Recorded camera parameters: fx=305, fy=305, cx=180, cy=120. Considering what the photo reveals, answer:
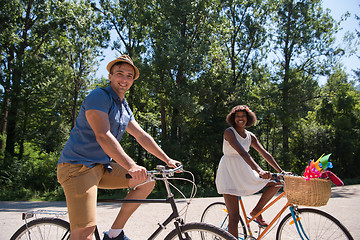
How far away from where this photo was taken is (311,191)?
2744mm

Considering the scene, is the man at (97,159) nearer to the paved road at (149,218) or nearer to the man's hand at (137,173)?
the man's hand at (137,173)

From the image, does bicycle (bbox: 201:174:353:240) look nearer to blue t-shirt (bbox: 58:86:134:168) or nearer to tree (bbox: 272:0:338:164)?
blue t-shirt (bbox: 58:86:134:168)

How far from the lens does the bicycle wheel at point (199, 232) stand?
2.21 metres

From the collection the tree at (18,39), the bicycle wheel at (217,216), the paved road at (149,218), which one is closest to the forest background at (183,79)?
the tree at (18,39)

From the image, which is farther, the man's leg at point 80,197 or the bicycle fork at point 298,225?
the bicycle fork at point 298,225

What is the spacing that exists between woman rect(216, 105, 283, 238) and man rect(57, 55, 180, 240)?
1.00 meters

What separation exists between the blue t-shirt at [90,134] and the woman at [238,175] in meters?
1.52

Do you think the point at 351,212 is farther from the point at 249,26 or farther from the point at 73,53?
the point at 249,26

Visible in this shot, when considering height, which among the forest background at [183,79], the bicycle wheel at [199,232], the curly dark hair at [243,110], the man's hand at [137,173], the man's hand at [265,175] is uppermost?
the forest background at [183,79]

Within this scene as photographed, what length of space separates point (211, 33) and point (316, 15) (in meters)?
8.55

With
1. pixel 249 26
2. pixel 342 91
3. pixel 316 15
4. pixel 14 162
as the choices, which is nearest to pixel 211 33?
pixel 249 26

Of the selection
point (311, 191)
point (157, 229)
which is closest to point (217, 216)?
point (311, 191)

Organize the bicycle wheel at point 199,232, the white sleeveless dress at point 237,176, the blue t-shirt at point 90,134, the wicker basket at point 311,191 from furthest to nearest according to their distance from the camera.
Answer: the white sleeveless dress at point 237,176 → the wicker basket at point 311,191 → the blue t-shirt at point 90,134 → the bicycle wheel at point 199,232

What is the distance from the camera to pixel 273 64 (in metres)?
22.1
